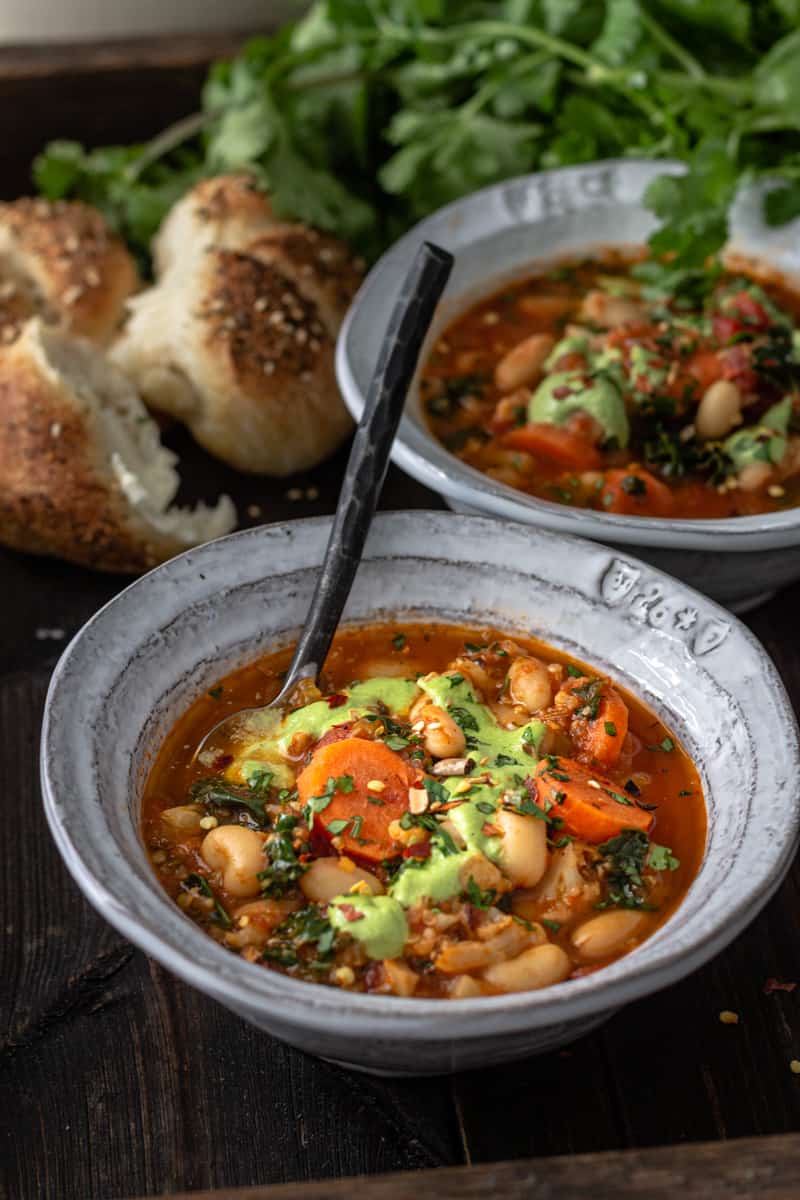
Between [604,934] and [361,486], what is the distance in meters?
0.92

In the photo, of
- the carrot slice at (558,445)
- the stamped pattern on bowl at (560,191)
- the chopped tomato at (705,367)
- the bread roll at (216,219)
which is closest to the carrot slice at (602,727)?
the carrot slice at (558,445)

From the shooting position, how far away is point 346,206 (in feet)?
12.4

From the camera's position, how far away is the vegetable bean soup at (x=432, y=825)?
189cm

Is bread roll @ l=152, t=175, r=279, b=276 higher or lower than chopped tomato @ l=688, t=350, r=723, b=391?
higher

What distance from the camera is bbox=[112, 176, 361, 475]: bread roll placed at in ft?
11.1

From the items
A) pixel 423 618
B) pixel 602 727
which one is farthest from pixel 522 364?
pixel 602 727

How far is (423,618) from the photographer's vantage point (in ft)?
8.18

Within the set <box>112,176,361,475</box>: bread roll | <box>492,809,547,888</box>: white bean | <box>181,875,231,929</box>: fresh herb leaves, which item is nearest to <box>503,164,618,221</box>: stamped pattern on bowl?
<box>112,176,361,475</box>: bread roll

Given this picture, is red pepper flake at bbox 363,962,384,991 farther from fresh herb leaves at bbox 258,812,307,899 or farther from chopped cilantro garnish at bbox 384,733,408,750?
chopped cilantro garnish at bbox 384,733,408,750

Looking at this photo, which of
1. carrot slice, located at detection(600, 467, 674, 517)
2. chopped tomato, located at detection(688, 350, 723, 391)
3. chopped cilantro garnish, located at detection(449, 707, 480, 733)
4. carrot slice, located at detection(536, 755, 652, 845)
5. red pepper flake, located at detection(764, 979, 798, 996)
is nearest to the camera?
carrot slice, located at detection(536, 755, 652, 845)

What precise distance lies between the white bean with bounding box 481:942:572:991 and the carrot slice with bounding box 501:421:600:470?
1359 millimetres

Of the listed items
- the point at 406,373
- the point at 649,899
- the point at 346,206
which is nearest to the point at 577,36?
the point at 346,206

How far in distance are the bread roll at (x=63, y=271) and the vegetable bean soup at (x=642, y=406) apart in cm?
94

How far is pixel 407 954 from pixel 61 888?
91cm
